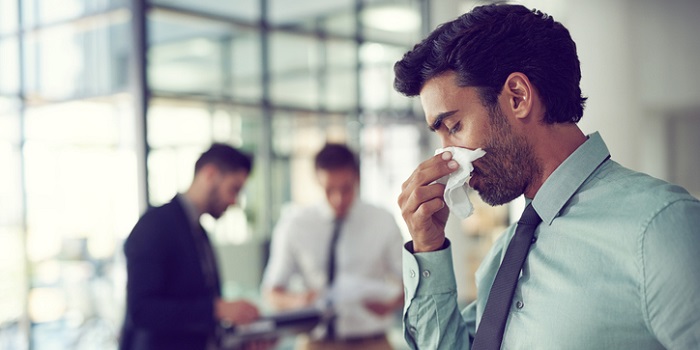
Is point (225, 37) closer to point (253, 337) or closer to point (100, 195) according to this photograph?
point (100, 195)

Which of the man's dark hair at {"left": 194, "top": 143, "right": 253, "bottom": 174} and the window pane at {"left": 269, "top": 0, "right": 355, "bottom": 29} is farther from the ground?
the window pane at {"left": 269, "top": 0, "right": 355, "bottom": 29}

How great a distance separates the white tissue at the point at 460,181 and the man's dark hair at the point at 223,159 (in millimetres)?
1751

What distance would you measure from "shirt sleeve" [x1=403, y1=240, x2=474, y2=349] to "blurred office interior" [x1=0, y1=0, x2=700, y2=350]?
1.68m

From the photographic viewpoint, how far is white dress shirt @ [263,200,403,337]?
10.8 feet

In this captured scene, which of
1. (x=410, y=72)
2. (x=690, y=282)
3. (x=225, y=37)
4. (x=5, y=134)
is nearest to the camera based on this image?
(x=690, y=282)

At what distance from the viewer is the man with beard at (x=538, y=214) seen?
3.36 feet

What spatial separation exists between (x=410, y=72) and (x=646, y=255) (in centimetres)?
57

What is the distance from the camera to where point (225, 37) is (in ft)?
21.5

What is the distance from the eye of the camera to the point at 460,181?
4.25 feet

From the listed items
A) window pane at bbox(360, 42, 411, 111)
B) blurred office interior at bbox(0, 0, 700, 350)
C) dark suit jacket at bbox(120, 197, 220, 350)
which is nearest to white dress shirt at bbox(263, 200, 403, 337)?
dark suit jacket at bbox(120, 197, 220, 350)

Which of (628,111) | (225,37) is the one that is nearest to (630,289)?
(628,111)

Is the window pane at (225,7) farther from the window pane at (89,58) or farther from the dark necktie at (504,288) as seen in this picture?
the dark necktie at (504,288)

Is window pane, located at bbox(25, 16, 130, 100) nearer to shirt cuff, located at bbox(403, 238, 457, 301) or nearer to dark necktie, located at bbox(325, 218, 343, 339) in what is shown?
dark necktie, located at bbox(325, 218, 343, 339)

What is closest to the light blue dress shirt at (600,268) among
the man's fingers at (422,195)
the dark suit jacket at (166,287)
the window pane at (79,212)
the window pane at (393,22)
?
the man's fingers at (422,195)
